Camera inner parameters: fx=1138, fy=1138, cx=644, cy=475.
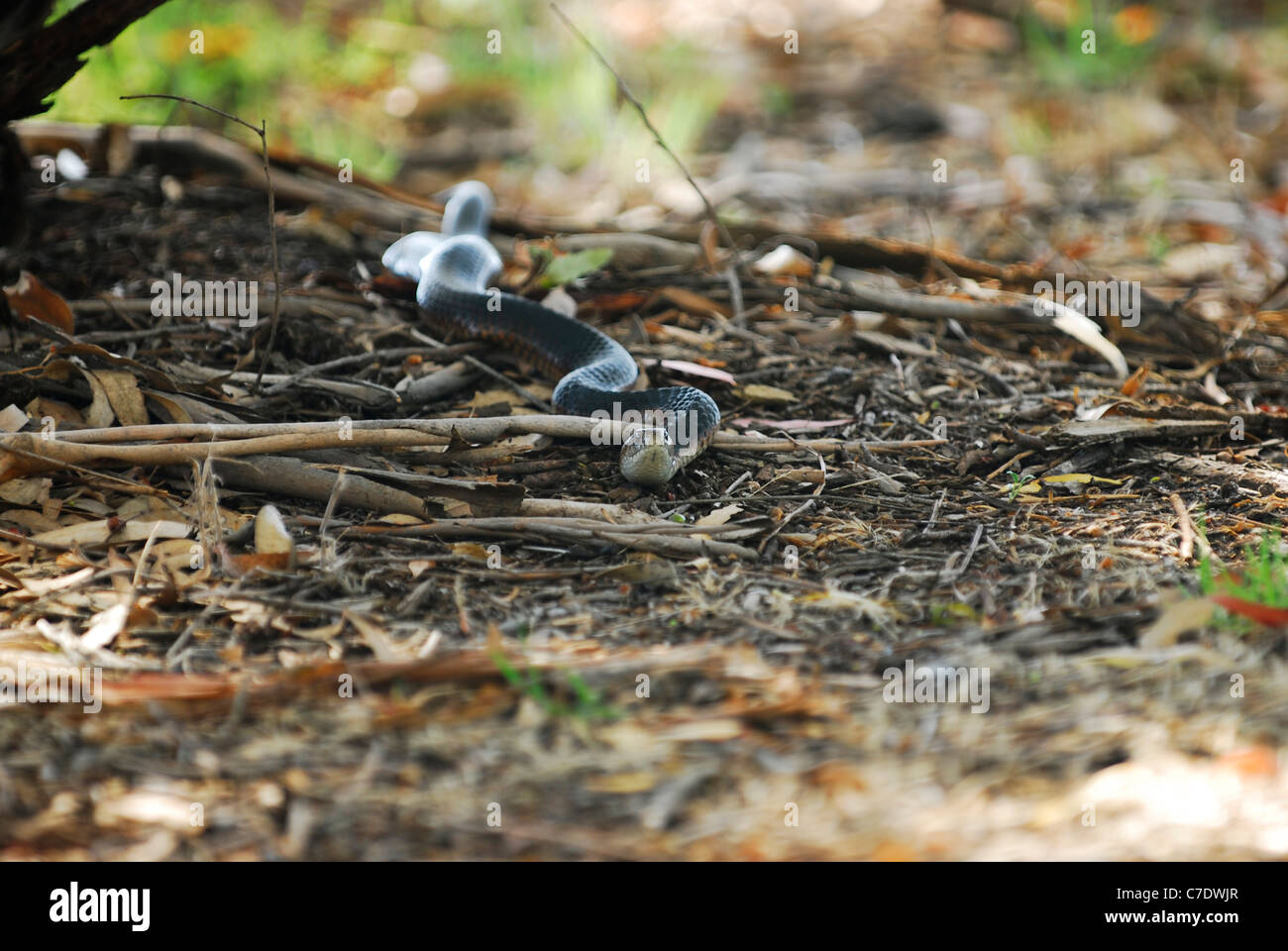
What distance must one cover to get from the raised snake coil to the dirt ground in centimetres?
12

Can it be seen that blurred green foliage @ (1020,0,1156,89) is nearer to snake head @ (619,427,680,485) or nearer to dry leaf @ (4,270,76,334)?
snake head @ (619,427,680,485)

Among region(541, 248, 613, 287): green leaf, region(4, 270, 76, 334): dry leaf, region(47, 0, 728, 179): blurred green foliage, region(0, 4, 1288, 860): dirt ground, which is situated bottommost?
region(0, 4, 1288, 860): dirt ground

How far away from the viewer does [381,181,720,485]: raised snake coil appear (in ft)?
12.1

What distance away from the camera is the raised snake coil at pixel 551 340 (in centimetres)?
370

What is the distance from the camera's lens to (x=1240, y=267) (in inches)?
239

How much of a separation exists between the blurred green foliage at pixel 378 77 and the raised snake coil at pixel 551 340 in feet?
6.77

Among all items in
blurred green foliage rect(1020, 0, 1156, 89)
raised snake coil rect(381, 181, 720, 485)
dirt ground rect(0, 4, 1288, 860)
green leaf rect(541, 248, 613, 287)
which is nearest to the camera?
dirt ground rect(0, 4, 1288, 860)

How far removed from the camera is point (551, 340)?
15.2 feet

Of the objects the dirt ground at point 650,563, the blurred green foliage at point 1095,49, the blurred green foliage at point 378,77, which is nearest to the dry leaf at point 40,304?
the dirt ground at point 650,563

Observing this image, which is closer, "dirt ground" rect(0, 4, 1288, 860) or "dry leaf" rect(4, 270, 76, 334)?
"dirt ground" rect(0, 4, 1288, 860)

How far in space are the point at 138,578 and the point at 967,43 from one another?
9.03m

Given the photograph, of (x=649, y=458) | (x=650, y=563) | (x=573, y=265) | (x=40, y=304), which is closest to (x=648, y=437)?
(x=649, y=458)

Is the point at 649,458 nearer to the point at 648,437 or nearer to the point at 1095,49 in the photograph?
the point at 648,437

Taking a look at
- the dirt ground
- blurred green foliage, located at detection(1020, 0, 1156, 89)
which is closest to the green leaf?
the dirt ground
